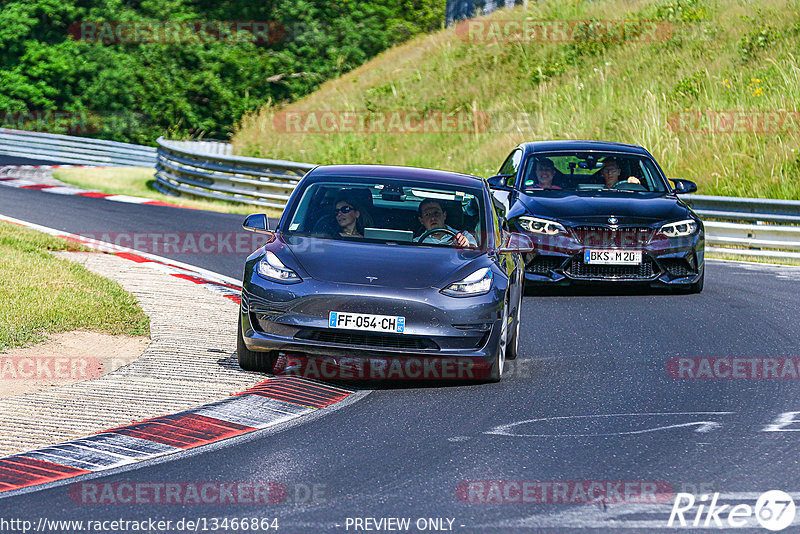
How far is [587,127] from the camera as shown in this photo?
28609 mm

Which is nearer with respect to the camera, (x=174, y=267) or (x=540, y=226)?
(x=540, y=226)

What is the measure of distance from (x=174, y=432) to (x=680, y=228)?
24.6 feet

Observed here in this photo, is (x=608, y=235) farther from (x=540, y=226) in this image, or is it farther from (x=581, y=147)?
(x=581, y=147)

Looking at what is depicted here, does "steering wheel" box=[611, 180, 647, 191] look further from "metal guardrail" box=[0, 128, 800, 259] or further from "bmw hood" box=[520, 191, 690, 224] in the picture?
"metal guardrail" box=[0, 128, 800, 259]

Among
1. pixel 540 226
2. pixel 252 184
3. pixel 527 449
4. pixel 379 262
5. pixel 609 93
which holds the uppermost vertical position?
pixel 609 93

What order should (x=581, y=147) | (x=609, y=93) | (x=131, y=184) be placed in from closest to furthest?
1. (x=581, y=147)
2. (x=131, y=184)
3. (x=609, y=93)

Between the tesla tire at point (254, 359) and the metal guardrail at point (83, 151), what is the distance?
31.9m

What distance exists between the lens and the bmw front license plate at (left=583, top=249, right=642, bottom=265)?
12500mm

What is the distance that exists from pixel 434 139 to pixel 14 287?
69.8 ft

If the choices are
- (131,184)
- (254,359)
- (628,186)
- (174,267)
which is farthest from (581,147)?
(131,184)

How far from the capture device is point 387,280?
Result: 8117 millimetres

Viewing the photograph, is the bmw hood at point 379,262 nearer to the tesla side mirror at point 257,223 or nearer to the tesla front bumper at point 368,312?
the tesla front bumper at point 368,312

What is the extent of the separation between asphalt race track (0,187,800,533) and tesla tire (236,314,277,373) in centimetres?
80

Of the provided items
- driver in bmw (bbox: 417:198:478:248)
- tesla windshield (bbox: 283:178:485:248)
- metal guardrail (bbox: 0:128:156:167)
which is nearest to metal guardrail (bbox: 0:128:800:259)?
→ metal guardrail (bbox: 0:128:156:167)
